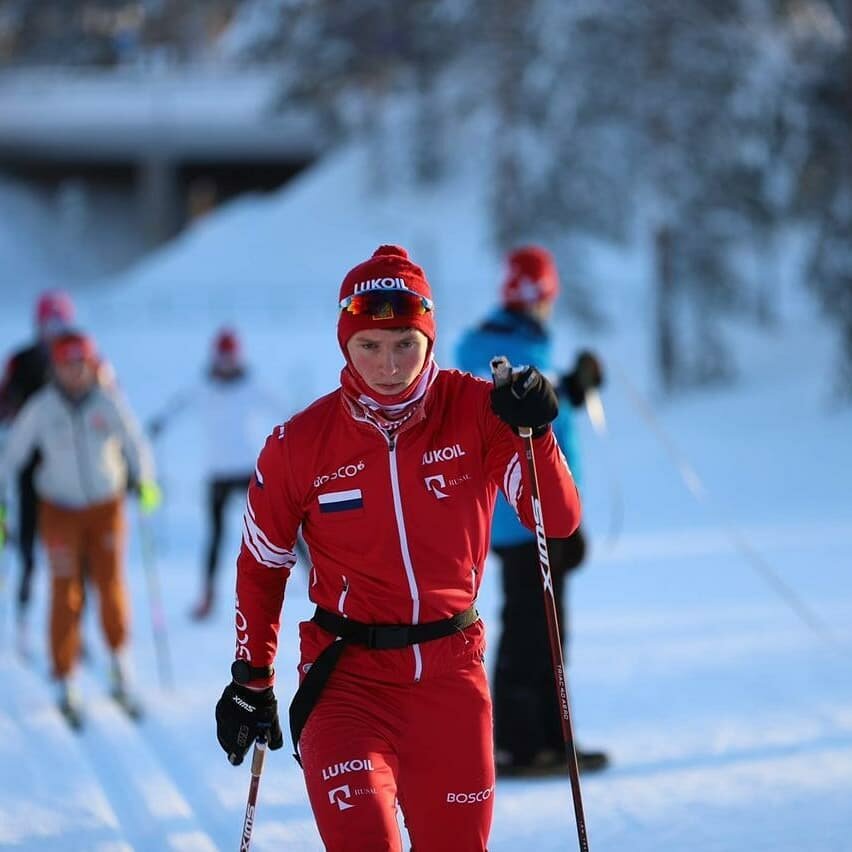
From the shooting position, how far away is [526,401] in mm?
3295

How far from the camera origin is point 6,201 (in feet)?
167

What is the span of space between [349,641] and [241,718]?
0.37 meters

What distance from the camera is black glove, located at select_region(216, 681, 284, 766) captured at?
11.7 ft

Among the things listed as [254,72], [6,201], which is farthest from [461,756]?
[6,201]

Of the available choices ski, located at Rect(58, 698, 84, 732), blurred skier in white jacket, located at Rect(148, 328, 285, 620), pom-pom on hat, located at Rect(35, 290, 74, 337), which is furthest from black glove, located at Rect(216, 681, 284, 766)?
blurred skier in white jacket, located at Rect(148, 328, 285, 620)

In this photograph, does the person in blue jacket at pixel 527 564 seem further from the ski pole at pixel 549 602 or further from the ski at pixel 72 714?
the ski at pixel 72 714

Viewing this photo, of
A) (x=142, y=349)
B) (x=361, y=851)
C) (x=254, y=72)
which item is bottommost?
(x=361, y=851)

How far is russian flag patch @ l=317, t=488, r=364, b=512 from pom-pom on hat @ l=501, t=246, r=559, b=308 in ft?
7.62

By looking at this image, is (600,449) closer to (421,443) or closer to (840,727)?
(840,727)

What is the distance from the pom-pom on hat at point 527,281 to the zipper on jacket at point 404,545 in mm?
2270

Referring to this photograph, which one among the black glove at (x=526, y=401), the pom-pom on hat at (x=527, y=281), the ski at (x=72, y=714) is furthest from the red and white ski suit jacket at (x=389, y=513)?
the ski at (x=72, y=714)

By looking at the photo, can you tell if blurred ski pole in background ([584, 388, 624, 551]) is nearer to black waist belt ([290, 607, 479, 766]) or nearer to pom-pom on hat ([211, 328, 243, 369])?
black waist belt ([290, 607, 479, 766])

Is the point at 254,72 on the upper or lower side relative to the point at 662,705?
upper

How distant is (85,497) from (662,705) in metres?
3.20
